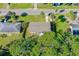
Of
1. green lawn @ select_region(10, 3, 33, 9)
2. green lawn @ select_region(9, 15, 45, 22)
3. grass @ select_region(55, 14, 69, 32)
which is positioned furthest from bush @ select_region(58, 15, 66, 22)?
green lawn @ select_region(10, 3, 33, 9)

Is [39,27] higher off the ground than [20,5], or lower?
lower

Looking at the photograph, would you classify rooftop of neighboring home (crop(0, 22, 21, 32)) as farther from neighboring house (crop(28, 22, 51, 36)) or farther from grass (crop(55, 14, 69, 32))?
grass (crop(55, 14, 69, 32))

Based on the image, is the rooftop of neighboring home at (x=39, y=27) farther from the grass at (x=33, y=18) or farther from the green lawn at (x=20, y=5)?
the green lawn at (x=20, y=5)

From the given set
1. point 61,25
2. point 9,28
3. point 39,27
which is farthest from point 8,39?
point 61,25

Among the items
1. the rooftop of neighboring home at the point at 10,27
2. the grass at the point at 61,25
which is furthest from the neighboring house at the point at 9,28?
the grass at the point at 61,25

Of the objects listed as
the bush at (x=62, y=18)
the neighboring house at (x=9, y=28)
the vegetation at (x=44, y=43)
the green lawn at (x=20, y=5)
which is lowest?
the vegetation at (x=44, y=43)

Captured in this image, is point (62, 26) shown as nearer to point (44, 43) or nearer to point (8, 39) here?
point (44, 43)

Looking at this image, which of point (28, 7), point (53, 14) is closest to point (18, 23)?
point (28, 7)

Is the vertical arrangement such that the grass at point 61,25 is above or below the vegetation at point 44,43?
above
